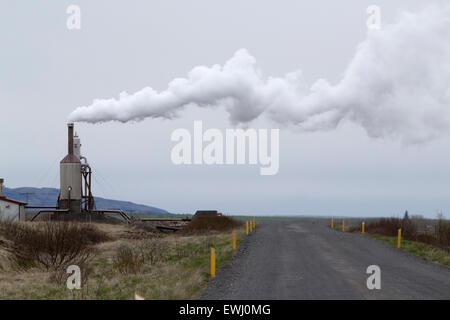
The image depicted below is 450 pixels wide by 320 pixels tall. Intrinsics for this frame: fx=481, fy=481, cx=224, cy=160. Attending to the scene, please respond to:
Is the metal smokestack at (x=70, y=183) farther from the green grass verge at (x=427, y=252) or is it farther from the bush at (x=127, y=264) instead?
the green grass verge at (x=427, y=252)

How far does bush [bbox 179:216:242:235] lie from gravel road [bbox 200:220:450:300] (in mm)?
20083

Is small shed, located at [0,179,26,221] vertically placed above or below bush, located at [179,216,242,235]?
above

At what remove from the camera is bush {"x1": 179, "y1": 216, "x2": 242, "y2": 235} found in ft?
157

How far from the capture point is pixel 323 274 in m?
17.4

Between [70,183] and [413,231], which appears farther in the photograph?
[70,183]

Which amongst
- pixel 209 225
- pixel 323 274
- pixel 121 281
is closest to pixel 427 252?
Answer: pixel 323 274

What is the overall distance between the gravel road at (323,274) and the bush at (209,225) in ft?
65.9

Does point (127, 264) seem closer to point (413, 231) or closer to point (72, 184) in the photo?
point (413, 231)

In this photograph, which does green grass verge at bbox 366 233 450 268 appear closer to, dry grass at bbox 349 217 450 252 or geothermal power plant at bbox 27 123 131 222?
dry grass at bbox 349 217 450 252

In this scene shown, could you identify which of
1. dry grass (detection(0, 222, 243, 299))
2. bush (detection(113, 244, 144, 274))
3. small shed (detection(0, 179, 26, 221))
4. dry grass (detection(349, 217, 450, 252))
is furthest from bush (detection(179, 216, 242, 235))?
bush (detection(113, 244, 144, 274))

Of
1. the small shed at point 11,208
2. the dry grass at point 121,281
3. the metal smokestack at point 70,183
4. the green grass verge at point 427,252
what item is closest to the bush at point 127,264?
the dry grass at point 121,281

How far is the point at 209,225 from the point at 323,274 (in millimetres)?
33251

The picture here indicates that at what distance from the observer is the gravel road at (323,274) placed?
13.7m
